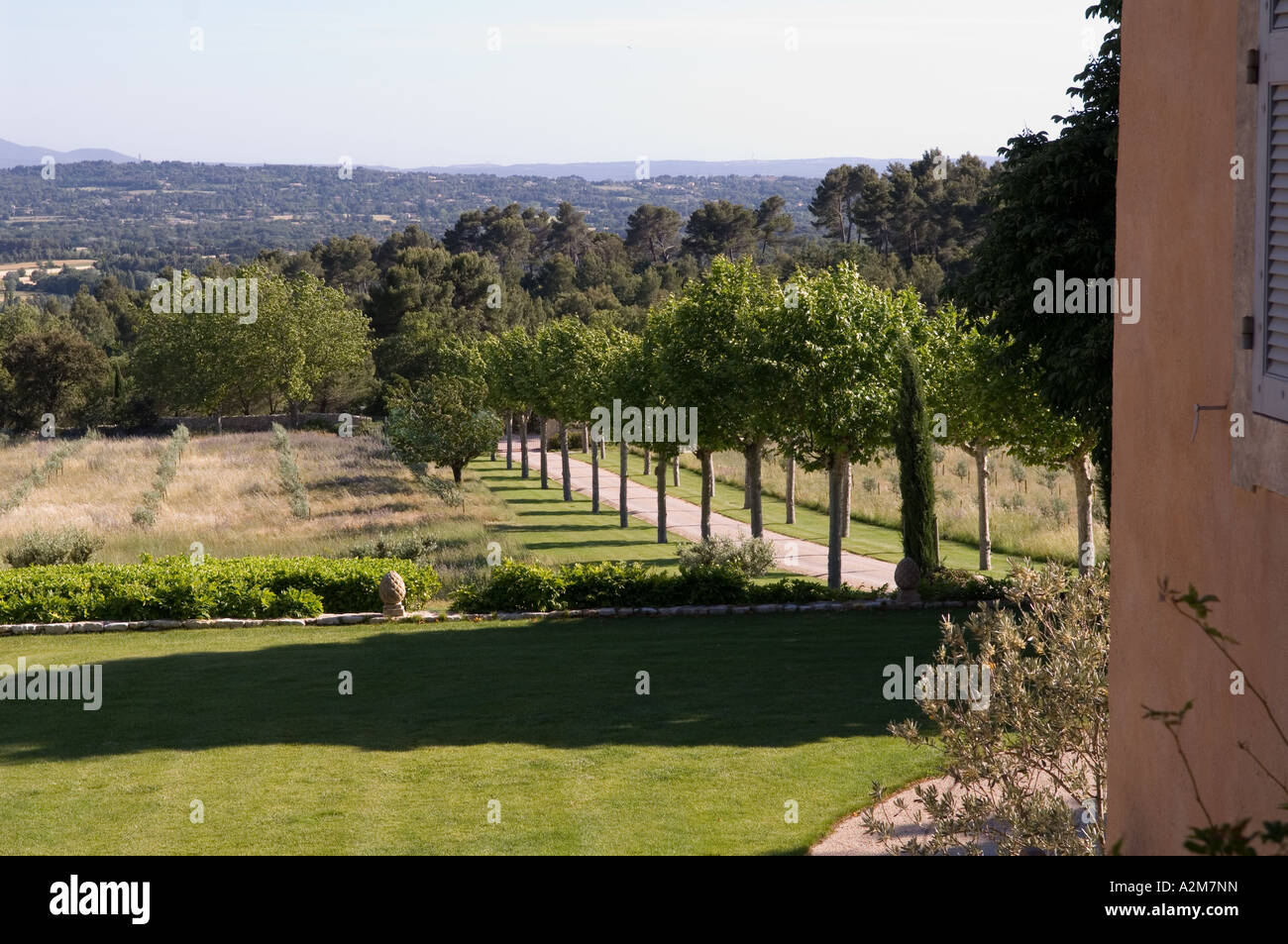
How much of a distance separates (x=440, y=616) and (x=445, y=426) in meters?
20.7

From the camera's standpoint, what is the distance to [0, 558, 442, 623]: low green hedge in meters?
19.9

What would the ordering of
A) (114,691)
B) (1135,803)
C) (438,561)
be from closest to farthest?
(1135,803), (114,691), (438,561)

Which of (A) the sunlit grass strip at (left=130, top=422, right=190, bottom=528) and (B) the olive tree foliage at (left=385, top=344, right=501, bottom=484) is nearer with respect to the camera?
(A) the sunlit grass strip at (left=130, top=422, right=190, bottom=528)

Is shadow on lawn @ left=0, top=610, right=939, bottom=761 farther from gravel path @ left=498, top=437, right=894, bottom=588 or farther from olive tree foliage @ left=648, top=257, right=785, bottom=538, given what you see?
olive tree foliage @ left=648, top=257, right=785, bottom=538

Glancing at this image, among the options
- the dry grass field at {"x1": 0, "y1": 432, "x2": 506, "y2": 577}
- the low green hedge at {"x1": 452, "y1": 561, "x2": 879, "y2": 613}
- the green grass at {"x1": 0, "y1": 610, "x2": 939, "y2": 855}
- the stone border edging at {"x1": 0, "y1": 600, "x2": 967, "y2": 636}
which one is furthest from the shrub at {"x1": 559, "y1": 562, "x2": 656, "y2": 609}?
the dry grass field at {"x1": 0, "y1": 432, "x2": 506, "y2": 577}

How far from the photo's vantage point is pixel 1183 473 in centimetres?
488

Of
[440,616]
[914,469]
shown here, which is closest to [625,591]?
[440,616]

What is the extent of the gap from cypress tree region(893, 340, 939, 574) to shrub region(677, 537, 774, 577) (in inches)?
145

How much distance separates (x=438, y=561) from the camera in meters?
26.1

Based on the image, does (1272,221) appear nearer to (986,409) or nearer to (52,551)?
(986,409)

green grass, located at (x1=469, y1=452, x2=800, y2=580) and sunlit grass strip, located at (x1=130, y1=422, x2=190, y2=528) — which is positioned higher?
sunlit grass strip, located at (x1=130, y1=422, x2=190, y2=528)

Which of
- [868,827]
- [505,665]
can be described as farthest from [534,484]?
[868,827]
